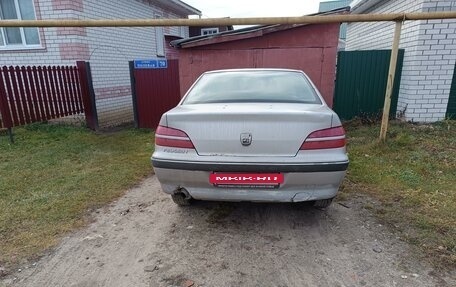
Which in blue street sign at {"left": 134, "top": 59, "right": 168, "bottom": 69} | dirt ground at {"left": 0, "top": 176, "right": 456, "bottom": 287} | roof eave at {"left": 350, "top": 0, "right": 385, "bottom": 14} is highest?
roof eave at {"left": 350, "top": 0, "right": 385, "bottom": 14}

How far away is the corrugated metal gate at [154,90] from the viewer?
728cm

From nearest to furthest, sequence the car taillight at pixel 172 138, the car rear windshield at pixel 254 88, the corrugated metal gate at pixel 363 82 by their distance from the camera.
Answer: the car taillight at pixel 172 138, the car rear windshield at pixel 254 88, the corrugated metal gate at pixel 363 82

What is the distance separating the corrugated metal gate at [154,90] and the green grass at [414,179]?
4134 mm

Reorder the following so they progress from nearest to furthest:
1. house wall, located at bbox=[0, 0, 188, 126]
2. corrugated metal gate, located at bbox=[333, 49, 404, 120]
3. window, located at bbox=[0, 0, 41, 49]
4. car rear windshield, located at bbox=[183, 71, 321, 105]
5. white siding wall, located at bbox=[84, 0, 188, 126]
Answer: car rear windshield, located at bbox=[183, 71, 321, 105] < corrugated metal gate, located at bbox=[333, 49, 404, 120] < house wall, located at bbox=[0, 0, 188, 126] < window, located at bbox=[0, 0, 41, 49] < white siding wall, located at bbox=[84, 0, 188, 126]

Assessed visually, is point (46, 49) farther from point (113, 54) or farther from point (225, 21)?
point (225, 21)

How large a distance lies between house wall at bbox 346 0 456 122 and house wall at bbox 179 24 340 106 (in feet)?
5.00

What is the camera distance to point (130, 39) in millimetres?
10383

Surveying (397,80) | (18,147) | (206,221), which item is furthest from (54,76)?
(397,80)

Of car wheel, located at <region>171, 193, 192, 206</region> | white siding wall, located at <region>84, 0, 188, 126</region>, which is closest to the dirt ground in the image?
car wheel, located at <region>171, 193, 192, 206</region>

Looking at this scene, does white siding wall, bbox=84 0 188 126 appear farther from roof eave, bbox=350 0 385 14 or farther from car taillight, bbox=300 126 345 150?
car taillight, bbox=300 126 345 150

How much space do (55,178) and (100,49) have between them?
5.44 m

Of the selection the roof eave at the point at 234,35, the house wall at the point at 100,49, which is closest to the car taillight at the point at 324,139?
the roof eave at the point at 234,35

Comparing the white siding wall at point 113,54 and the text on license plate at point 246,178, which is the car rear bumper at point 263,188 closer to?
the text on license plate at point 246,178

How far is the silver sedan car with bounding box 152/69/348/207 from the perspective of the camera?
2.46 m
